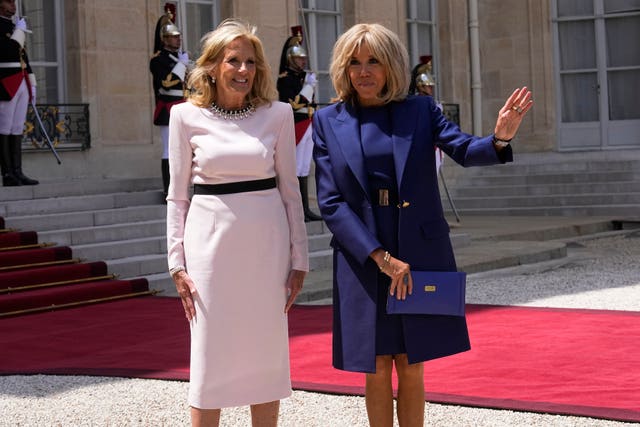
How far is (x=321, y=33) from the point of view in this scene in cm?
1645

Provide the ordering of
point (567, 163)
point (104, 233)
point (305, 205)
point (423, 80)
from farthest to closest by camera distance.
→ point (567, 163), point (423, 80), point (305, 205), point (104, 233)

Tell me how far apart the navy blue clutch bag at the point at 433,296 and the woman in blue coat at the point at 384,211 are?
1.2 inches

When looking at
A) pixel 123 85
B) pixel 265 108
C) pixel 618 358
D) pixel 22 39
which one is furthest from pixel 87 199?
pixel 265 108

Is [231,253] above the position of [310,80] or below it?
below

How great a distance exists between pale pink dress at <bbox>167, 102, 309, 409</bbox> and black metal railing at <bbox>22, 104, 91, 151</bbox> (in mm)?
8268

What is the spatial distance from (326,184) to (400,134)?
11.6 inches

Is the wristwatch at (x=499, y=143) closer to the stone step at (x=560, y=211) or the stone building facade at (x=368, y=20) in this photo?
the stone building facade at (x=368, y=20)

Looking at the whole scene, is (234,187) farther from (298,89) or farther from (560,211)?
(560,211)

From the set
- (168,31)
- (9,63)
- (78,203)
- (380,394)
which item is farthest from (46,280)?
(380,394)

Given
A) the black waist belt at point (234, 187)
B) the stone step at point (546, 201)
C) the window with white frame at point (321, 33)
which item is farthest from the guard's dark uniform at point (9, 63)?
the stone step at point (546, 201)

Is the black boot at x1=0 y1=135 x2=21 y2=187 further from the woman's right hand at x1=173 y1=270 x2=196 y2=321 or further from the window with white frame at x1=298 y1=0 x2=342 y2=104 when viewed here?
the woman's right hand at x1=173 y1=270 x2=196 y2=321

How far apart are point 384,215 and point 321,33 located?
12.7 m

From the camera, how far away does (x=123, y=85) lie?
1329 cm

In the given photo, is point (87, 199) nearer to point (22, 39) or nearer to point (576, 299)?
point (22, 39)
